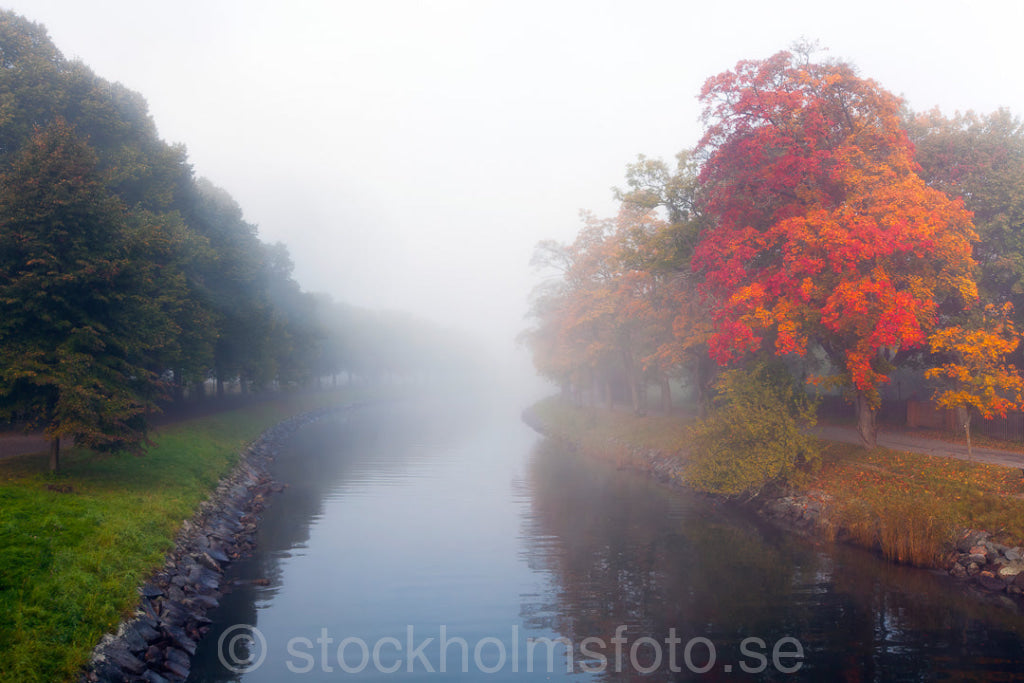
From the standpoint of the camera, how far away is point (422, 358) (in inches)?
6476

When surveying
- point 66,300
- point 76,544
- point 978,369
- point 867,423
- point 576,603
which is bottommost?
point 576,603

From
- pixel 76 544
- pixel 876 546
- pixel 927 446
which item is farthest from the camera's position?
pixel 927 446

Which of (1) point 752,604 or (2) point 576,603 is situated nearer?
(1) point 752,604

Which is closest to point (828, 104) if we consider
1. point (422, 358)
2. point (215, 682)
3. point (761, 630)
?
point (761, 630)

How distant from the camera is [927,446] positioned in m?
31.0

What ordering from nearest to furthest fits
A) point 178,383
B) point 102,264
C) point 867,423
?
point 102,264 → point 867,423 → point 178,383

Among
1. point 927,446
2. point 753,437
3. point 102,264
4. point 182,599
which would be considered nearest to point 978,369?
point 927,446

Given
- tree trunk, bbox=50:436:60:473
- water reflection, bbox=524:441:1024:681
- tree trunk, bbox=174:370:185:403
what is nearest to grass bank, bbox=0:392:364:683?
tree trunk, bbox=50:436:60:473

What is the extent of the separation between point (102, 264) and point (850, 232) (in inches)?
1025

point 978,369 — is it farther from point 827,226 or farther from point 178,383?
point 178,383

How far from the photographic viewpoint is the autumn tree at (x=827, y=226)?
24.4 metres

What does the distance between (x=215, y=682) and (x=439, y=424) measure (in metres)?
65.3

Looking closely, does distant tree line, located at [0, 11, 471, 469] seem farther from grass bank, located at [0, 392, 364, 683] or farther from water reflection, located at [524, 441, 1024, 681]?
water reflection, located at [524, 441, 1024, 681]

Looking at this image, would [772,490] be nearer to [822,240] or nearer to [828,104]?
[822,240]
